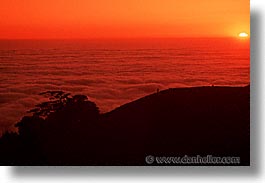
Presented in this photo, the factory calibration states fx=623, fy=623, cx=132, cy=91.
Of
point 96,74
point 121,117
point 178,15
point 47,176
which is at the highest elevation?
point 178,15

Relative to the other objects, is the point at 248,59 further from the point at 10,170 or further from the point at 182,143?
the point at 10,170

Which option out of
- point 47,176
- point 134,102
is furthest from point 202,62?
point 47,176

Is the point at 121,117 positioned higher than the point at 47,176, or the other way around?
the point at 121,117

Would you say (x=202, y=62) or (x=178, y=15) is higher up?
(x=178, y=15)

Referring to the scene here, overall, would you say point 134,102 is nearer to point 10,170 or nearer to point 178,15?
point 178,15

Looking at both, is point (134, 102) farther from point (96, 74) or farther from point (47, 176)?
point (47, 176)

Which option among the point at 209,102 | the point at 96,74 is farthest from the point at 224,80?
the point at 96,74
